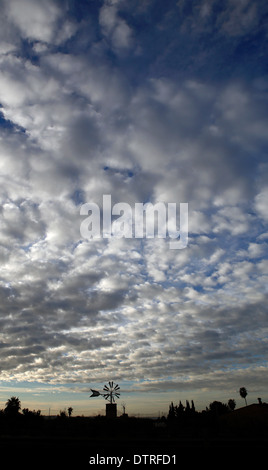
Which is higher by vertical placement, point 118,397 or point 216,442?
point 216,442

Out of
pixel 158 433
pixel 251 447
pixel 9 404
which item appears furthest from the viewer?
pixel 9 404

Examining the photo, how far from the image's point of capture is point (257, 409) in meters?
47.6
